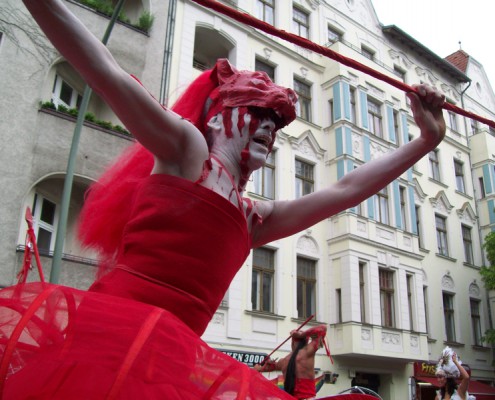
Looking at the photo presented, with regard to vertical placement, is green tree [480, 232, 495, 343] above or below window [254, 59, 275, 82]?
below

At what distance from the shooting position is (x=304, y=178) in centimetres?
1850

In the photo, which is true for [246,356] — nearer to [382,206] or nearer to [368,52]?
[382,206]

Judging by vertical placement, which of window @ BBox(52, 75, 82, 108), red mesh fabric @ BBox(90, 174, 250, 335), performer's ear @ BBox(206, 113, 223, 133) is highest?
window @ BBox(52, 75, 82, 108)

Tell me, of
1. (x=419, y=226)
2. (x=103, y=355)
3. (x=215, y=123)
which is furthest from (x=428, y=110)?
(x=419, y=226)

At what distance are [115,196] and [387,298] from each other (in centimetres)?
1849

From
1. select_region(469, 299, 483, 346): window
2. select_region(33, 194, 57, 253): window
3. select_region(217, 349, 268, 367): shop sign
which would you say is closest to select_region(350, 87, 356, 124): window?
select_region(217, 349, 268, 367): shop sign

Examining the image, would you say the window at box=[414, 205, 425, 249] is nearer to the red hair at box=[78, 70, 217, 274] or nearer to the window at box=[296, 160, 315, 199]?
the window at box=[296, 160, 315, 199]

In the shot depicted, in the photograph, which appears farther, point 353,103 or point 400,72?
point 400,72

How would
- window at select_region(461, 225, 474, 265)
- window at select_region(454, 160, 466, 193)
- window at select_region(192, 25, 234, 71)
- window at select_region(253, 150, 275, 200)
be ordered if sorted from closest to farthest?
window at select_region(253, 150, 275, 200) < window at select_region(192, 25, 234, 71) < window at select_region(461, 225, 474, 265) < window at select_region(454, 160, 466, 193)

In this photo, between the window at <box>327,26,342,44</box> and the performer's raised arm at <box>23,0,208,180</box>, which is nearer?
the performer's raised arm at <box>23,0,208,180</box>

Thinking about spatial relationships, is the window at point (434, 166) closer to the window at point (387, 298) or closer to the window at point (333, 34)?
the window at point (333, 34)

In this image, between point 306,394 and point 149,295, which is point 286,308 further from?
point 149,295

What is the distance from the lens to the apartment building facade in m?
12.2

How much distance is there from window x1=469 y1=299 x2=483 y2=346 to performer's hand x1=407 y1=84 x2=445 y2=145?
23074 millimetres
